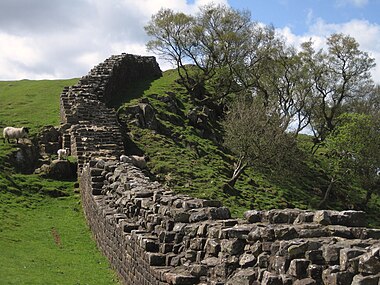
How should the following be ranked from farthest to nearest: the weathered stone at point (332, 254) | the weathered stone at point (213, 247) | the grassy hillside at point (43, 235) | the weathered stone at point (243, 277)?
the grassy hillside at point (43, 235), the weathered stone at point (213, 247), the weathered stone at point (243, 277), the weathered stone at point (332, 254)

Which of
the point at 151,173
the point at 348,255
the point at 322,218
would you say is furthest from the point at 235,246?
the point at 151,173

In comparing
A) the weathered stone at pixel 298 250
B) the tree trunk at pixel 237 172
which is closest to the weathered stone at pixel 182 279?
the weathered stone at pixel 298 250

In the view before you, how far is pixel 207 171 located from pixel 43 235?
→ 1818cm

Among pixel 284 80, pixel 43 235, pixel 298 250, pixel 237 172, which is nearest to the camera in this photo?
pixel 298 250

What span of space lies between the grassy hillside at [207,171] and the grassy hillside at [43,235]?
754 cm

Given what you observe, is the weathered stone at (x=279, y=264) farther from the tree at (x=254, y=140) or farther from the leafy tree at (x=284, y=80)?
the leafy tree at (x=284, y=80)

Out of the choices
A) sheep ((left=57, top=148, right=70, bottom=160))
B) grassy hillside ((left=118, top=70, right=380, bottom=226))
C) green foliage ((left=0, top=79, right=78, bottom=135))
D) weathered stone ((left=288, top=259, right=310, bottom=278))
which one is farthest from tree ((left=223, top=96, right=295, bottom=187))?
weathered stone ((left=288, top=259, right=310, bottom=278))

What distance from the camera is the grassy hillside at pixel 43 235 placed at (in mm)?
17234

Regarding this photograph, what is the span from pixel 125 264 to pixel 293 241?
27.5 ft

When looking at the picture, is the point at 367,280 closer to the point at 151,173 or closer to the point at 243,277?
the point at 243,277

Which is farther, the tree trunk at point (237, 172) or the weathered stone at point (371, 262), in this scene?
the tree trunk at point (237, 172)

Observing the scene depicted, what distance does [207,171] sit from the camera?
3906cm

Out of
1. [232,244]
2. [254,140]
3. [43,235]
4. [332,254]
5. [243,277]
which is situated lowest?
[43,235]

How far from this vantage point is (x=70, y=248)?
21.1 meters
